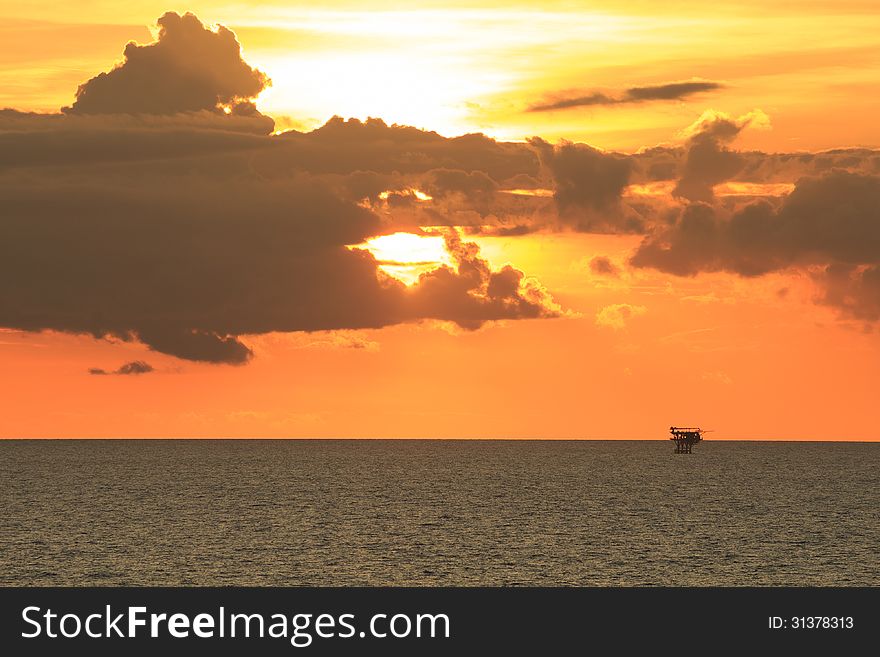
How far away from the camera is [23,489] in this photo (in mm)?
192125

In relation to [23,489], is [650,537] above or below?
below
